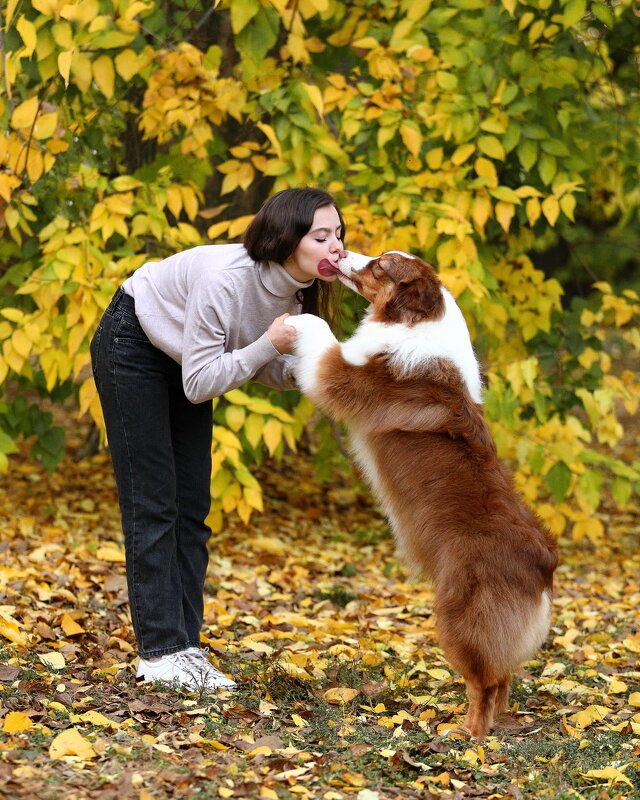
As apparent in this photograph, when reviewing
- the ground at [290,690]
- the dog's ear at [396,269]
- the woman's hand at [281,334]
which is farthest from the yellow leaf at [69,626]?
the dog's ear at [396,269]

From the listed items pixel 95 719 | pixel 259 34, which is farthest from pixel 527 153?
pixel 95 719

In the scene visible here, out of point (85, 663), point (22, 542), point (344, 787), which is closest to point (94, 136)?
point (22, 542)

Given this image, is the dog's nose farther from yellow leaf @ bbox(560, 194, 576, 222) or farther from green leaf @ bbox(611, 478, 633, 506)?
green leaf @ bbox(611, 478, 633, 506)

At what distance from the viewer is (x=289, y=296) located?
3709 millimetres

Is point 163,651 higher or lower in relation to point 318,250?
lower

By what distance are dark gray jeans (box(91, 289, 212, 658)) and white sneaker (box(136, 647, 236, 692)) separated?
39mm

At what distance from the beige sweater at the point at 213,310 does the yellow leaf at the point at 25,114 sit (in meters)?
1.37

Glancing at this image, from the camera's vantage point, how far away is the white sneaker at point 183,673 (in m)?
3.65

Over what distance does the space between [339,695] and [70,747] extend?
117 cm

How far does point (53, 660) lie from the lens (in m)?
3.83

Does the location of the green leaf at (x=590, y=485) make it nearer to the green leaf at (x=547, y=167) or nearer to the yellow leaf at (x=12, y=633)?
the green leaf at (x=547, y=167)

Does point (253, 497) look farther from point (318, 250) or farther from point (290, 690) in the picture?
point (318, 250)

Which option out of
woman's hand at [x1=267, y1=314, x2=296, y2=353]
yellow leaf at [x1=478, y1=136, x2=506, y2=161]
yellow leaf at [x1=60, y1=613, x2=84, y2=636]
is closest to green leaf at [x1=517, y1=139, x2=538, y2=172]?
yellow leaf at [x1=478, y1=136, x2=506, y2=161]

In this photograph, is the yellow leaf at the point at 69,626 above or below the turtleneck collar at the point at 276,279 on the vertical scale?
below
